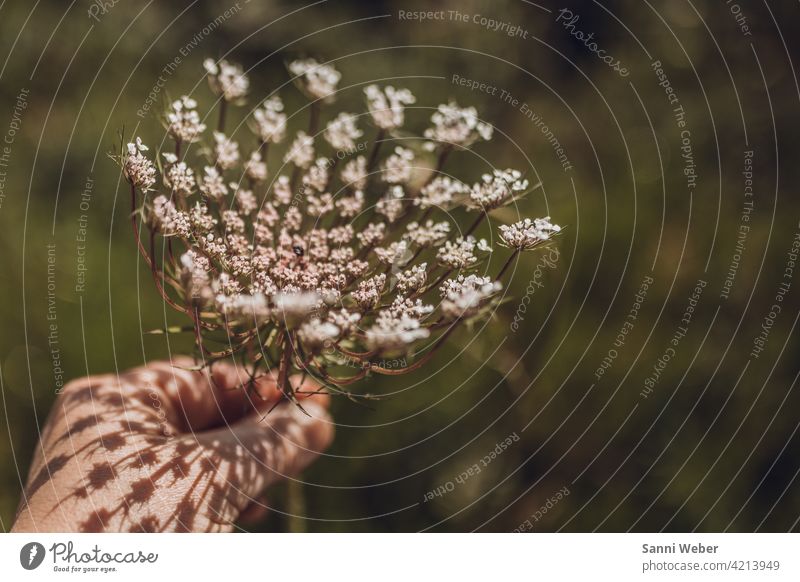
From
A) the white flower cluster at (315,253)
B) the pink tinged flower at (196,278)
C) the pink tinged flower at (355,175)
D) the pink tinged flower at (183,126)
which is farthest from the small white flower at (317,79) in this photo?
the pink tinged flower at (196,278)

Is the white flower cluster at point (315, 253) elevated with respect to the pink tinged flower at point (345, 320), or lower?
elevated

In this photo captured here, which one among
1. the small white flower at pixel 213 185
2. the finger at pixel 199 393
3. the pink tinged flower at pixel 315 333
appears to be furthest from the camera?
the finger at pixel 199 393

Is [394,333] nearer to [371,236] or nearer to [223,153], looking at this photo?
[371,236]

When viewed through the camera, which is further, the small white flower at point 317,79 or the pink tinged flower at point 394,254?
the small white flower at point 317,79

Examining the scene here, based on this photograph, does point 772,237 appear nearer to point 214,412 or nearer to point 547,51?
point 547,51

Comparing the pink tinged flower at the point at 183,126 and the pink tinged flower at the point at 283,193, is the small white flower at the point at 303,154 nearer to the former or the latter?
the pink tinged flower at the point at 283,193
